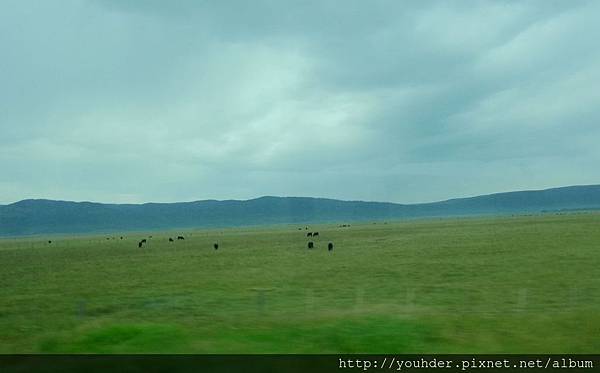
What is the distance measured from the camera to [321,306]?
21750mm

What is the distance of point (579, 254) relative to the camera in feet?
140

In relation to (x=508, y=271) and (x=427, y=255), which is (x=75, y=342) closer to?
(x=508, y=271)

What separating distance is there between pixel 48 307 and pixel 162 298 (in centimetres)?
468

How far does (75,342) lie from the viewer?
1399 centimetres

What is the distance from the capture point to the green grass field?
43.2ft

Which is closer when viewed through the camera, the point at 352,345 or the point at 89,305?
the point at 352,345

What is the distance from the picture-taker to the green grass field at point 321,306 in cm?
1316

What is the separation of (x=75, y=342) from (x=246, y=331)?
12.8ft
